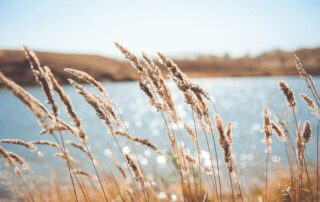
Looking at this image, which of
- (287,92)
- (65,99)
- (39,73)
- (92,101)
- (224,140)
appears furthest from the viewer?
(287,92)

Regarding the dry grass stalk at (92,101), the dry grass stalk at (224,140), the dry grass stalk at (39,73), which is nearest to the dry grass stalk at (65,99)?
the dry grass stalk at (39,73)

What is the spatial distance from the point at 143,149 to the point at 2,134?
12098mm

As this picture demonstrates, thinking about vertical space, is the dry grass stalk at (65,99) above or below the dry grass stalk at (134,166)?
above

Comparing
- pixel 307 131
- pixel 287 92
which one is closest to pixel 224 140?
pixel 287 92

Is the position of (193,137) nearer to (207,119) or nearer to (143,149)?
(207,119)

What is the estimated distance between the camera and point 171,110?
8.22ft

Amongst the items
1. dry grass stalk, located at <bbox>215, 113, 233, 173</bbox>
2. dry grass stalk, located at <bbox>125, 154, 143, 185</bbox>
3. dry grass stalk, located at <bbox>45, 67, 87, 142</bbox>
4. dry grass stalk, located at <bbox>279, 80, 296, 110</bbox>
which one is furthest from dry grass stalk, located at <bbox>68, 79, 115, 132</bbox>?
dry grass stalk, located at <bbox>279, 80, 296, 110</bbox>

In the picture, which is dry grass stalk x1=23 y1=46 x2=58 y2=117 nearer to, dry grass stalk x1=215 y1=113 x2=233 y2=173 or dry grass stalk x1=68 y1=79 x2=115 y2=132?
dry grass stalk x1=68 y1=79 x2=115 y2=132

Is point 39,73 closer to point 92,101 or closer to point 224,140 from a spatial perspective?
point 92,101

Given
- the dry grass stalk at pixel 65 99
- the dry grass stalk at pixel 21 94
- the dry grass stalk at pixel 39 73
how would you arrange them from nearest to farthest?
the dry grass stalk at pixel 21 94
the dry grass stalk at pixel 39 73
the dry grass stalk at pixel 65 99

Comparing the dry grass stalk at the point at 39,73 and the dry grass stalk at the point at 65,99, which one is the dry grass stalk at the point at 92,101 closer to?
the dry grass stalk at the point at 65,99

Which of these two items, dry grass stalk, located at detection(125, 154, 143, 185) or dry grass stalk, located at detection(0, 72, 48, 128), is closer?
dry grass stalk, located at detection(0, 72, 48, 128)

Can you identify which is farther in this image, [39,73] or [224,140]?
[224,140]

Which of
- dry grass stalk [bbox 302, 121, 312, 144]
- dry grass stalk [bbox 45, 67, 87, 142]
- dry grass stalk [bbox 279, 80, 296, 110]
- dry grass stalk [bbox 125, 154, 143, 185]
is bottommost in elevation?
dry grass stalk [bbox 302, 121, 312, 144]
